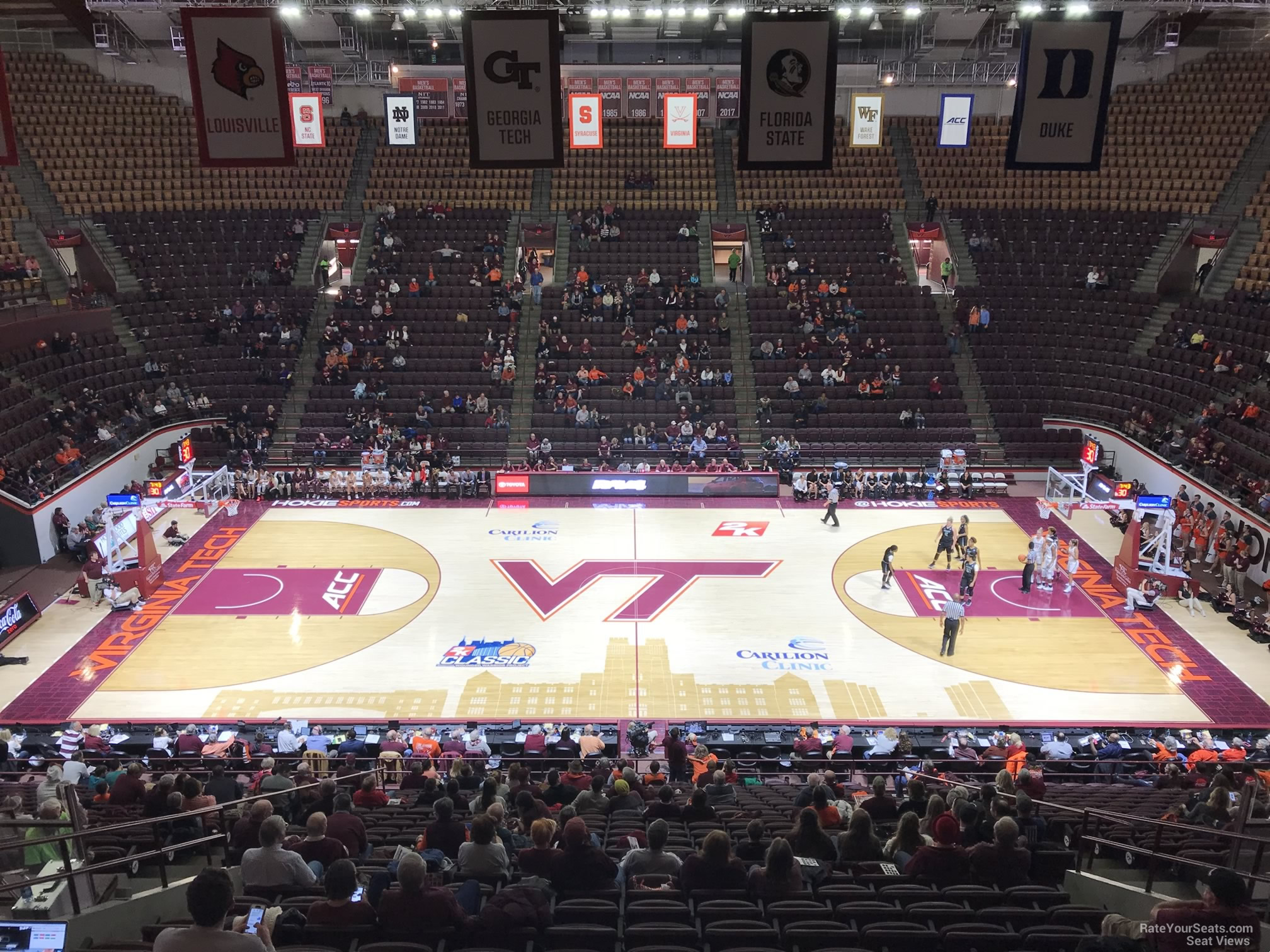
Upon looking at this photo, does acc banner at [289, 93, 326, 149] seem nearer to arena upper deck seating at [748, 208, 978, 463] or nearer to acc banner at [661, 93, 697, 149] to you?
acc banner at [661, 93, 697, 149]

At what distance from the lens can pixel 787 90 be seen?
50.8 feet

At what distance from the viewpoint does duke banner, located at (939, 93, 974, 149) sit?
3106 centimetres

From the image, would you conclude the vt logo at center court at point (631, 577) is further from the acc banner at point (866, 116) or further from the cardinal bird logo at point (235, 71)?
the acc banner at point (866, 116)

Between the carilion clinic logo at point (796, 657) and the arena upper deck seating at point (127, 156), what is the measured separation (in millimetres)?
28552

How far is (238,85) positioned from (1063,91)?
510 inches

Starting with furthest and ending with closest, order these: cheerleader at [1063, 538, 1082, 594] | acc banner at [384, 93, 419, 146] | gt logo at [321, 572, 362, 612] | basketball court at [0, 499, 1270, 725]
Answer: acc banner at [384, 93, 419, 146] → cheerleader at [1063, 538, 1082, 594] → gt logo at [321, 572, 362, 612] → basketball court at [0, 499, 1270, 725]

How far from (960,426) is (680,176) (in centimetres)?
1603

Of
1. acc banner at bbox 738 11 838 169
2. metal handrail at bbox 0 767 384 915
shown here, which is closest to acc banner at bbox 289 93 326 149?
acc banner at bbox 738 11 838 169

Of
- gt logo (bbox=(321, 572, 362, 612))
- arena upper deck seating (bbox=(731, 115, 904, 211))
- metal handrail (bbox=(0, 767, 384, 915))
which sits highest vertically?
arena upper deck seating (bbox=(731, 115, 904, 211))

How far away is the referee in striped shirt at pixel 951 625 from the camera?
19.7 meters

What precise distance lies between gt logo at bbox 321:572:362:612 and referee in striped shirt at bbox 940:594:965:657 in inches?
503

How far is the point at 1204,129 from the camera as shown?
126 feet

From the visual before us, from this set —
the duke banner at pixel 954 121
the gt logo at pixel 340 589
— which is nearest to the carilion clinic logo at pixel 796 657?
the gt logo at pixel 340 589

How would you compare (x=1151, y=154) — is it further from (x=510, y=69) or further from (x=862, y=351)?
(x=510, y=69)
